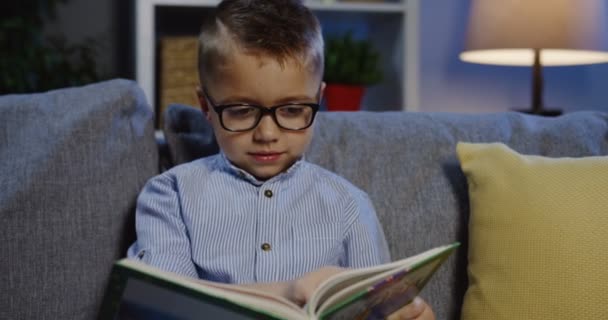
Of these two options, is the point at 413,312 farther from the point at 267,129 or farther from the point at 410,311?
the point at 267,129

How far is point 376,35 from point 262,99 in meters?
1.71

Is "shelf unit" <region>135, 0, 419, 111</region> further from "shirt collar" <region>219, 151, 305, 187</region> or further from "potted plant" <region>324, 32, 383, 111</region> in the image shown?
"shirt collar" <region>219, 151, 305, 187</region>

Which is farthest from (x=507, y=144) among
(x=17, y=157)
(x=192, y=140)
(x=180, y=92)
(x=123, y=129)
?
(x=180, y=92)

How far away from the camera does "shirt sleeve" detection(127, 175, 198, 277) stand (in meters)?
1.13

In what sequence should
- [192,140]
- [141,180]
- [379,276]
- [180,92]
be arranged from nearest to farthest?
[379,276] → [141,180] → [192,140] → [180,92]

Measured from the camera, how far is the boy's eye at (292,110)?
1.17 meters

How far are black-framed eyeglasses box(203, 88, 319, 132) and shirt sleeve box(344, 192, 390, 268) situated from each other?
0.57 ft

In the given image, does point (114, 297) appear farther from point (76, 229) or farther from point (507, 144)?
point (507, 144)

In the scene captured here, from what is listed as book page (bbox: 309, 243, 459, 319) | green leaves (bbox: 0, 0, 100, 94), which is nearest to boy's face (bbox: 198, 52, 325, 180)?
book page (bbox: 309, 243, 459, 319)

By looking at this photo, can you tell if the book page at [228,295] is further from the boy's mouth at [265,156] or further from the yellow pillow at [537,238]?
the yellow pillow at [537,238]

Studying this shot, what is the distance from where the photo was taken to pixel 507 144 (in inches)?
57.7

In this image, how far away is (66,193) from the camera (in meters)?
1.20

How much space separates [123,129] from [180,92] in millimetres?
1226

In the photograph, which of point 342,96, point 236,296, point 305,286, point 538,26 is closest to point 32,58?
point 342,96
